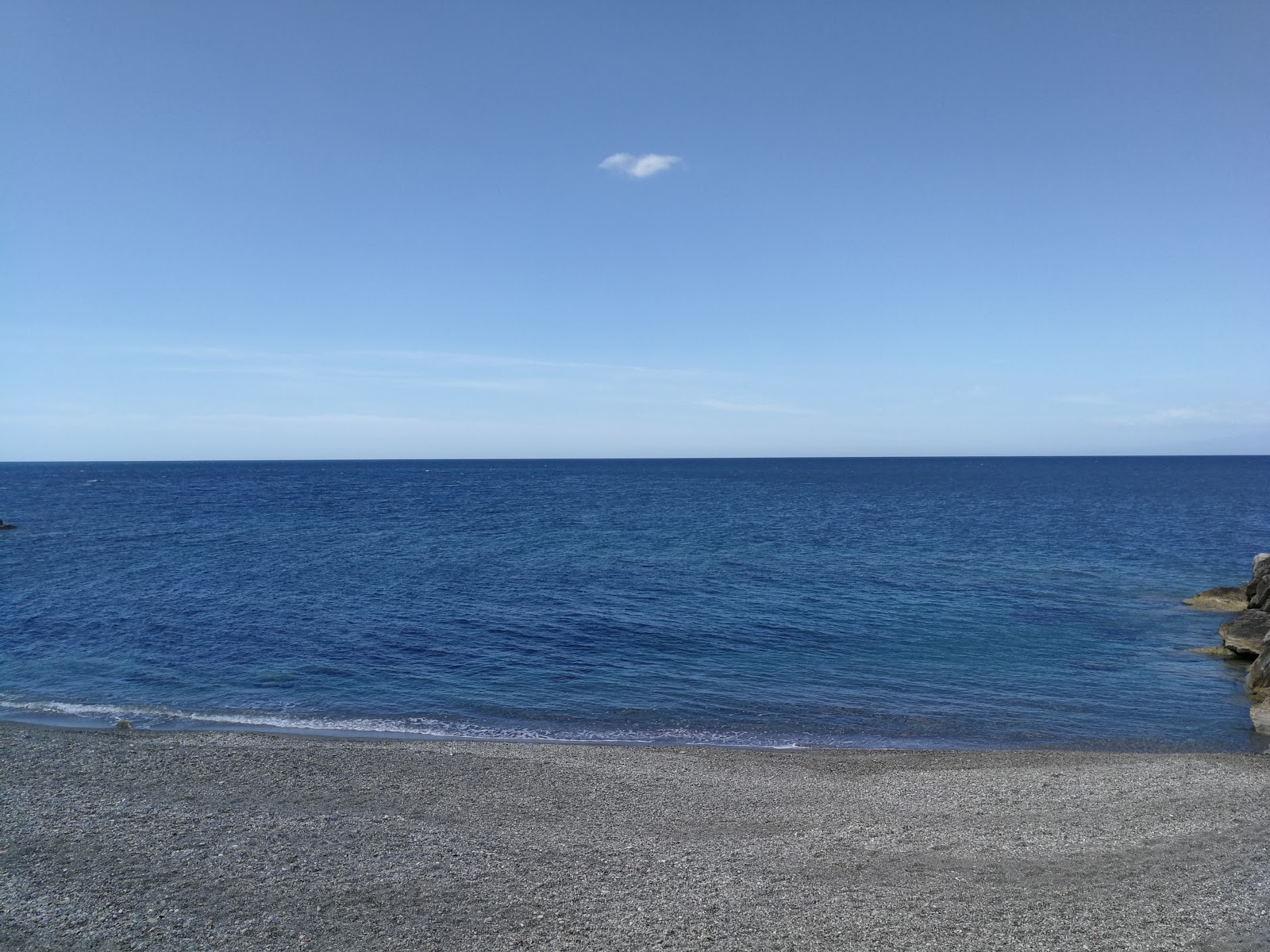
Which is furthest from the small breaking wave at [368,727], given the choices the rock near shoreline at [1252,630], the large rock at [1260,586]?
the large rock at [1260,586]

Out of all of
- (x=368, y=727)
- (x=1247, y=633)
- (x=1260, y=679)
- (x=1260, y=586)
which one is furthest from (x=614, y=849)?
(x=1260, y=586)

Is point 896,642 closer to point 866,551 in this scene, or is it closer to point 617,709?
point 617,709

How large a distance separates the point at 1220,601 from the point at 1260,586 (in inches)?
194

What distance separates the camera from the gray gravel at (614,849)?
11461 mm

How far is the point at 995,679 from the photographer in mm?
28016

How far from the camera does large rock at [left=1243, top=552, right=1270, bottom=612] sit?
34375 mm

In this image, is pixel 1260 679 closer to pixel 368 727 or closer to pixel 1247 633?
pixel 1247 633

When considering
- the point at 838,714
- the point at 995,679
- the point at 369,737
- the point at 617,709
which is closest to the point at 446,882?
the point at 369,737

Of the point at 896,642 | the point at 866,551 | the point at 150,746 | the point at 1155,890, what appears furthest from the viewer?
the point at 866,551

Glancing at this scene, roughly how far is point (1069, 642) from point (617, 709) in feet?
63.6

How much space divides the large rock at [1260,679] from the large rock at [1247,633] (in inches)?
130

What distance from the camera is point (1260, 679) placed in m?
25.8

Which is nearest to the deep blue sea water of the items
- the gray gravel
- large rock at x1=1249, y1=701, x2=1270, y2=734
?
large rock at x1=1249, y1=701, x2=1270, y2=734

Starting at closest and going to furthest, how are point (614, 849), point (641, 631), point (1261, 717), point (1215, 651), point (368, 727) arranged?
point (614, 849) → point (368, 727) → point (1261, 717) → point (1215, 651) → point (641, 631)
